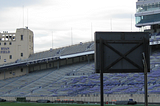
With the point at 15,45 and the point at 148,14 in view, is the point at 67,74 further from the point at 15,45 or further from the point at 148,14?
the point at 148,14

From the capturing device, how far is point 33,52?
86.2 meters

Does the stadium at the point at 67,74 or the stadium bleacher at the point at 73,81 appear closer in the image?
the stadium at the point at 67,74

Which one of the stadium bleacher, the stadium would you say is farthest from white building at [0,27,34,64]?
the stadium bleacher

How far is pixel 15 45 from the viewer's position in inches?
3241

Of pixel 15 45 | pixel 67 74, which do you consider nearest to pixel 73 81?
pixel 67 74

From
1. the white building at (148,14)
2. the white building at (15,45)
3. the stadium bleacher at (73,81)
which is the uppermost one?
the white building at (148,14)

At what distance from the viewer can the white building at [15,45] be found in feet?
268

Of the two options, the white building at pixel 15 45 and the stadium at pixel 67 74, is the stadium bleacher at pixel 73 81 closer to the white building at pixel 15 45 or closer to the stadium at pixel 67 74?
the stadium at pixel 67 74

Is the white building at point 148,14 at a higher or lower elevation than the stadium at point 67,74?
higher

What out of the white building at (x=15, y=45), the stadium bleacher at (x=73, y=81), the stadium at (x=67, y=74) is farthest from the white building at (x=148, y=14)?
the white building at (x=15, y=45)

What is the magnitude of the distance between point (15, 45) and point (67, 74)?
71.0 feet

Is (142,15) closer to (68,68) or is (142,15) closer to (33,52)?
(68,68)

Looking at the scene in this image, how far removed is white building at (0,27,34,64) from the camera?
8169cm

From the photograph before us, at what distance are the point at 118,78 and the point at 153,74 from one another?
6621 millimetres
